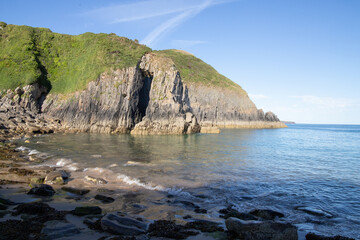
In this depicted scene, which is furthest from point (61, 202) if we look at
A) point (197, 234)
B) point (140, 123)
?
point (140, 123)

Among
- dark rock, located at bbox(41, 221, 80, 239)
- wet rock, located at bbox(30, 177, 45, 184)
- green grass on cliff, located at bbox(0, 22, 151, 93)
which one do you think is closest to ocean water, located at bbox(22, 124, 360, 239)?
wet rock, located at bbox(30, 177, 45, 184)

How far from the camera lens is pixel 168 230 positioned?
6418mm

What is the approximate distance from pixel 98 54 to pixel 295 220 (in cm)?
5962

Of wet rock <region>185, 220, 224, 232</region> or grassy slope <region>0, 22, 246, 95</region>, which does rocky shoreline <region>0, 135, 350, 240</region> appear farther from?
grassy slope <region>0, 22, 246, 95</region>

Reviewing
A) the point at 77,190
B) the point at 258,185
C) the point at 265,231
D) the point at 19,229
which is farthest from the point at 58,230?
the point at 258,185

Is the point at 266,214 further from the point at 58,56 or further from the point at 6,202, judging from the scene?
the point at 58,56

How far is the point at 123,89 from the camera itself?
52.8 meters

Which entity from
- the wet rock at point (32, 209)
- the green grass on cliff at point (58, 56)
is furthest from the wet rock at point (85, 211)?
the green grass on cliff at point (58, 56)

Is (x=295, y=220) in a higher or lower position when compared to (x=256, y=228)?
lower

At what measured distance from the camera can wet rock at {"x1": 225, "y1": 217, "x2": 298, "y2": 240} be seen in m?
5.92

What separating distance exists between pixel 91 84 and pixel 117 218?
51.7 m

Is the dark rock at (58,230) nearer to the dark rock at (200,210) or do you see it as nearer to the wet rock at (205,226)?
the wet rock at (205,226)

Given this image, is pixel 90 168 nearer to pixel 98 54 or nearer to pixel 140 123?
pixel 140 123

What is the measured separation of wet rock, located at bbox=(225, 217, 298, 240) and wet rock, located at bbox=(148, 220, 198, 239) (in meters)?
1.27
